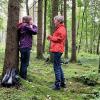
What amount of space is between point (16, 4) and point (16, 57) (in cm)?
156

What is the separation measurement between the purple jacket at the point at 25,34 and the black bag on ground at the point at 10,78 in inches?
36.4

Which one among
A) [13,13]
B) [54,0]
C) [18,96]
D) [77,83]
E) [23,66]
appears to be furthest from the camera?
[54,0]

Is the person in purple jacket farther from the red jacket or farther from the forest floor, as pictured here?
the forest floor

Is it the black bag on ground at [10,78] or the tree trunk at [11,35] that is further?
the tree trunk at [11,35]

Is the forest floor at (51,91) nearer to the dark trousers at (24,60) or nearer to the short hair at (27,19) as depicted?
the dark trousers at (24,60)

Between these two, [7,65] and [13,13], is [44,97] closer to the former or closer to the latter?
[7,65]

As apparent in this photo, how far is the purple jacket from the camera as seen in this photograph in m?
10.4

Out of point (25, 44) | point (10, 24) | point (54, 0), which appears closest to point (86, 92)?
point (25, 44)

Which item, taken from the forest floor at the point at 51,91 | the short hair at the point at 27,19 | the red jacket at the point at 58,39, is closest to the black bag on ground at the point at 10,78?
the forest floor at the point at 51,91

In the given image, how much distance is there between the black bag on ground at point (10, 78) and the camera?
9766 mm

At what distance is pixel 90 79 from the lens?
496 inches

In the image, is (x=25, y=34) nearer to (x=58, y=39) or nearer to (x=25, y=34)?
(x=25, y=34)

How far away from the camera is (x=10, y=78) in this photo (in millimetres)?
9812

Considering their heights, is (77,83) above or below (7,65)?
below
